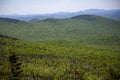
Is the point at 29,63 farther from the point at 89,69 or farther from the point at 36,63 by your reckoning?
the point at 89,69

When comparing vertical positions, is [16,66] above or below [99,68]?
above

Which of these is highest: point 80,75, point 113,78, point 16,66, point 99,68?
point 16,66

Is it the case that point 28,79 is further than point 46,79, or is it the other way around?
point 46,79

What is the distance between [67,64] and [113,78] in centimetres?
12074

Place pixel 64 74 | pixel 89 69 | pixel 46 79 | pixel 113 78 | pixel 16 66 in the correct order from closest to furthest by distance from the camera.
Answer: pixel 16 66 < pixel 113 78 < pixel 46 79 < pixel 64 74 < pixel 89 69

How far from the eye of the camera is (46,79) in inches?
6058

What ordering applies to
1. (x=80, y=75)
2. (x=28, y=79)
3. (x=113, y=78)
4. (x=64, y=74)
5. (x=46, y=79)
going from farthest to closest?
(x=64, y=74), (x=46, y=79), (x=28, y=79), (x=113, y=78), (x=80, y=75)

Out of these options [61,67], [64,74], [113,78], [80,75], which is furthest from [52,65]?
[80,75]

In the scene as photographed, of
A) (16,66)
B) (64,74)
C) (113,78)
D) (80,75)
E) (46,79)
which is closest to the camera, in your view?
(16,66)

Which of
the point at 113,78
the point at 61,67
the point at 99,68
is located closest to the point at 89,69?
the point at 99,68

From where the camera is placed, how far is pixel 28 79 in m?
140

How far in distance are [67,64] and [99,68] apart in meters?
31.5

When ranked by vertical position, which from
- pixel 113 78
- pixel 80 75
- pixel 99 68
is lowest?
pixel 99 68

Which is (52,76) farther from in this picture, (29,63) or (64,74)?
(29,63)
